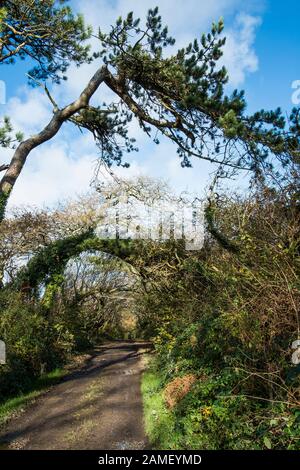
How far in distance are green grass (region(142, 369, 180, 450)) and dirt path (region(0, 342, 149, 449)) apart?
0.16 m

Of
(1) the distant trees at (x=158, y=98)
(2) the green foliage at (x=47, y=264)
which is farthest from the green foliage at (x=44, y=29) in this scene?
(2) the green foliage at (x=47, y=264)

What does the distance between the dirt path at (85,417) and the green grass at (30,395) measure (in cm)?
19

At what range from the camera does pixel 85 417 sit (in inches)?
305

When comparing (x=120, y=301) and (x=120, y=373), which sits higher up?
(x=120, y=301)

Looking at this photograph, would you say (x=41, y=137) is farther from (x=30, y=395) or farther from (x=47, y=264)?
(x=30, y=395)

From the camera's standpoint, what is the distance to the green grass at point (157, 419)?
591cm

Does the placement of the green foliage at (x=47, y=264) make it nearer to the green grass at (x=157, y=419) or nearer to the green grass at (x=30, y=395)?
the green grass at (x=30, y=395)

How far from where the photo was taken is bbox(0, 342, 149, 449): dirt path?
6.41m

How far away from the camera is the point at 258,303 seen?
6008 mm

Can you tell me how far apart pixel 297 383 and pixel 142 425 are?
11.1 ft

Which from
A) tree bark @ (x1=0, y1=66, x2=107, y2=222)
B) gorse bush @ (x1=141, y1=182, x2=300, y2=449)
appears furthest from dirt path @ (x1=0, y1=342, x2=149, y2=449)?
tree bark @ (x1=0, y1=66, x2=107, y2=222)
